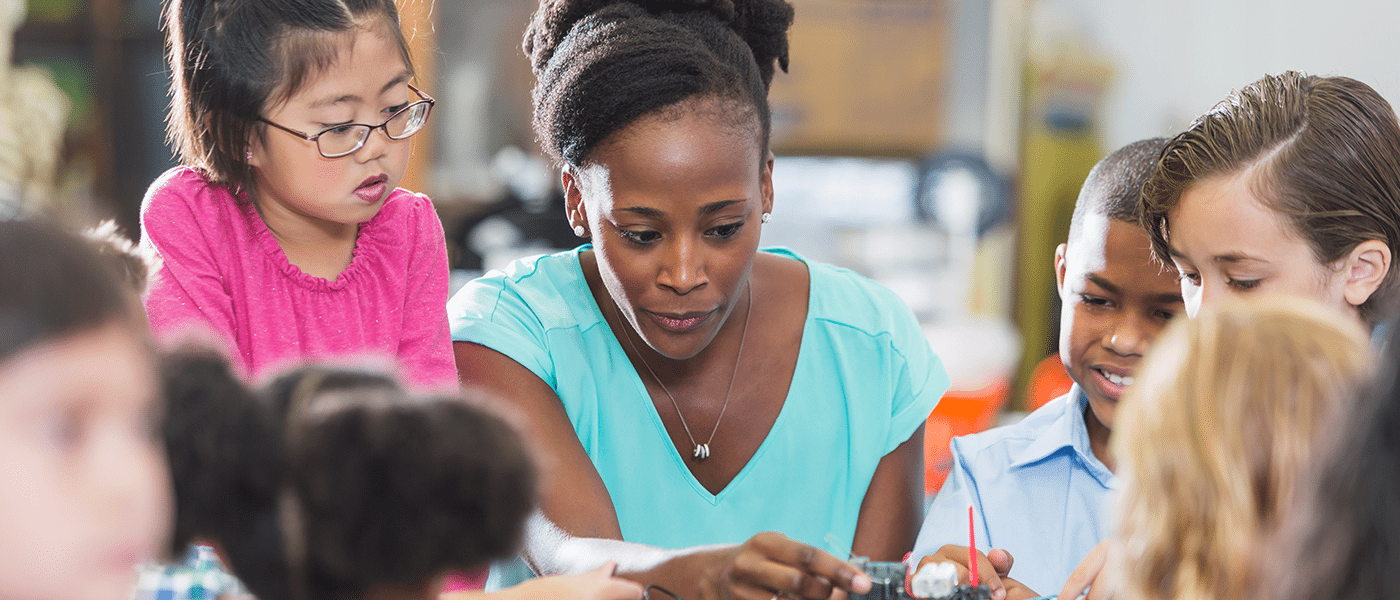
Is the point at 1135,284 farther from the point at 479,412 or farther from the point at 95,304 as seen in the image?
the point at 95,304

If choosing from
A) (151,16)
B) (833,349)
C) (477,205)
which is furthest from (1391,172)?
(151,16)

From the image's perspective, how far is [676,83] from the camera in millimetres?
1257

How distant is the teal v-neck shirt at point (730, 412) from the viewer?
1391 millimetres

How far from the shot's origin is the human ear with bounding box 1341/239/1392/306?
118cm

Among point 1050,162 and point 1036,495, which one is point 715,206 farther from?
point 1050,162

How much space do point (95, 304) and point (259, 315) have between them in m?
0.70

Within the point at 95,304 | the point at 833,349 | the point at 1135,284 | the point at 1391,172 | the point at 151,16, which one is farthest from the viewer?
the point at 151,16

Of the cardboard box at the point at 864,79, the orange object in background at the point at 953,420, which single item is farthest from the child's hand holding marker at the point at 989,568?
the cardboard box at the point at 864,79

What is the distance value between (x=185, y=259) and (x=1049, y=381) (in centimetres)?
269

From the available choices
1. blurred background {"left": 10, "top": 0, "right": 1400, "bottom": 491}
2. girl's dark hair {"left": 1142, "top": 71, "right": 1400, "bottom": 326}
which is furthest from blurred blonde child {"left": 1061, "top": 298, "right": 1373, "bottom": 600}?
blurred background {"left": 10, "top": 0, "right": 1400, "bottom": 491}

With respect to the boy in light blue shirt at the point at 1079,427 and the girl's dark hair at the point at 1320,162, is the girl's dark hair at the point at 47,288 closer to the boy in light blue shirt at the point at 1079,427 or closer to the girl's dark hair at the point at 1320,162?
the boy in light blue shirt at the point at 1079,427

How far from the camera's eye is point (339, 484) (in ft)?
2.02

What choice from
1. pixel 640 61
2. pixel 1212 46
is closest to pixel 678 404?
pixel 640 61

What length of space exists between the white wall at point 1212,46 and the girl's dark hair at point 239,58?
2.39m
